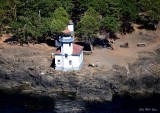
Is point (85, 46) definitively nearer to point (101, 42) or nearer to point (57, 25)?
point (101, 42)

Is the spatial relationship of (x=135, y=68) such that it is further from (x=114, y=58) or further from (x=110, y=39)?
(x=110, y=39)

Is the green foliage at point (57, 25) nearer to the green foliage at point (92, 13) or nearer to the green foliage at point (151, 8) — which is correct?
the green foliage at point (92, 13)

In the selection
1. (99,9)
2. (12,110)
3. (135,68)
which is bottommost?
(12,110)

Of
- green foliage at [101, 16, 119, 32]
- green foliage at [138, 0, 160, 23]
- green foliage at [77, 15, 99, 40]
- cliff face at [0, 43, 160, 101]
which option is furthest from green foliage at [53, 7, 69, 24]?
green foliage at [138, 0, 160, 23]

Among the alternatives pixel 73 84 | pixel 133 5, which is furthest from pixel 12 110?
pixel 133 5

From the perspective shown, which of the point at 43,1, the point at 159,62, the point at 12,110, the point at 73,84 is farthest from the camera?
the point at 43,1

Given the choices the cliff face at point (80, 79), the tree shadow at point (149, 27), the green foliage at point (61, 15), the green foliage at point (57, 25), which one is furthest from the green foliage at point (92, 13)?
the tree shadow at point (149, 27)

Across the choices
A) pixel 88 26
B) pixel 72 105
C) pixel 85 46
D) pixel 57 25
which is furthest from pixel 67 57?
pixel 85 46

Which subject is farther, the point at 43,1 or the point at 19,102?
the point at 43,1
